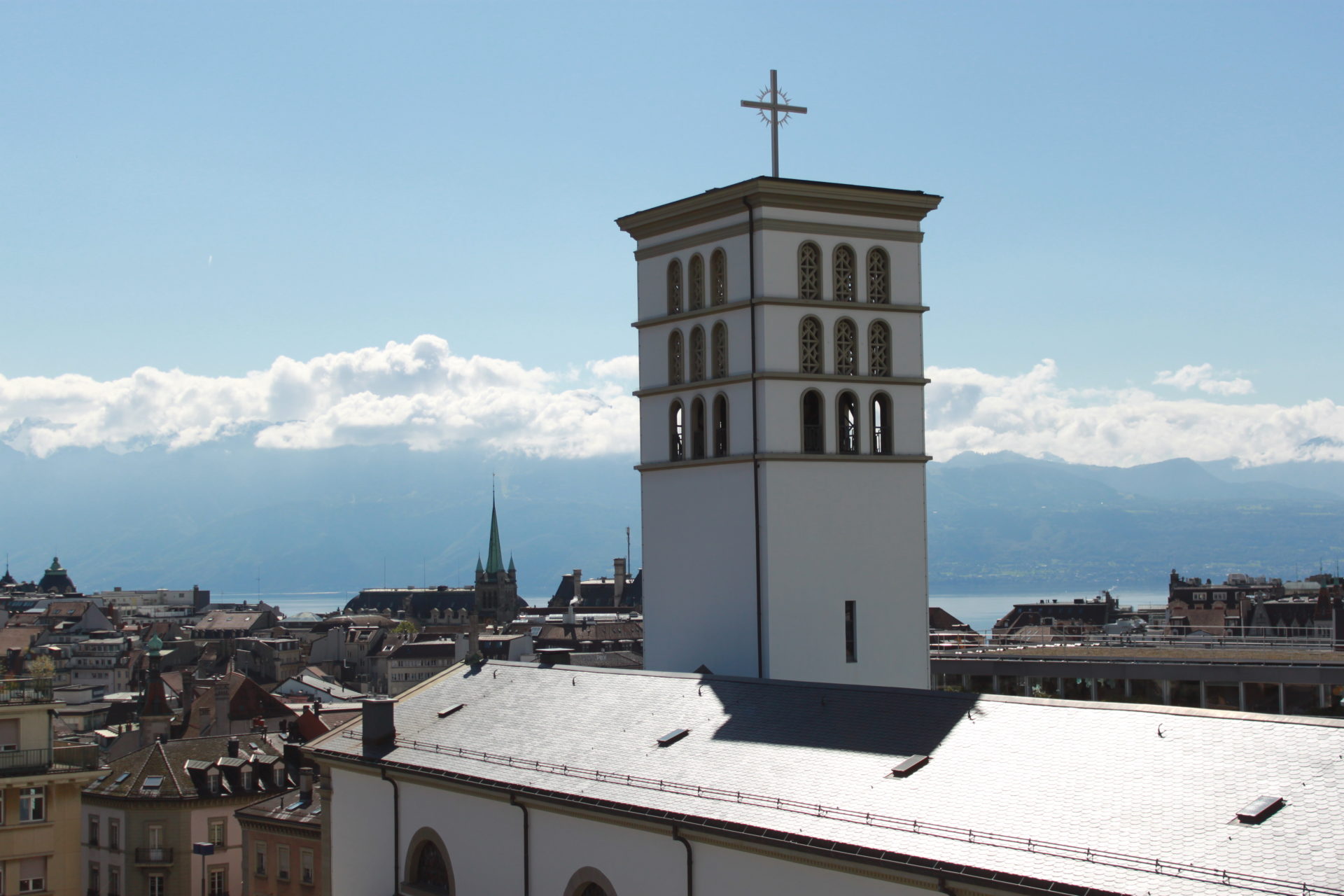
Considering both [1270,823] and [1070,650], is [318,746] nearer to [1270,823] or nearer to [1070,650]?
[1070,650]

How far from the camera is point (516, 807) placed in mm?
25969

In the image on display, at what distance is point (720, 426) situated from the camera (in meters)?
31.7

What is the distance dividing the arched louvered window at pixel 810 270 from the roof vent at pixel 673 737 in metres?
10.4

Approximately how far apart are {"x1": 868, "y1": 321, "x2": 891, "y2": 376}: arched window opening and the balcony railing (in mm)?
25969

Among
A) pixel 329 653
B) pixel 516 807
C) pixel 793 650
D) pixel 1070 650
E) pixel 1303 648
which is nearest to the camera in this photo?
pixel 516 807

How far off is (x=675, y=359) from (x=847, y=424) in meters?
4.42

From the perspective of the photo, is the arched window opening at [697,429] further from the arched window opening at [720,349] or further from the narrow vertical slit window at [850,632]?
the narrow vertical slit window at [850,632]

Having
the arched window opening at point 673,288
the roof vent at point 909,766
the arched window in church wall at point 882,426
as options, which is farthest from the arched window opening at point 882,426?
the roof vent at point 909,766

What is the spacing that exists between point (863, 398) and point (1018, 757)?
12.5 meters

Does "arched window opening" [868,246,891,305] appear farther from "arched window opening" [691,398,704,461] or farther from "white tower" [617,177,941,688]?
"arched window opening" [691,398,704,461]

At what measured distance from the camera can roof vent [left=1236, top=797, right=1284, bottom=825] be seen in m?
16.0

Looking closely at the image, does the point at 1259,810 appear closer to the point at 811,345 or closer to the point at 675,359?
the point at 811,345

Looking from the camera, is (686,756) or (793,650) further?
(793,650)

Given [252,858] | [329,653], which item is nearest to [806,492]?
[252,858]
